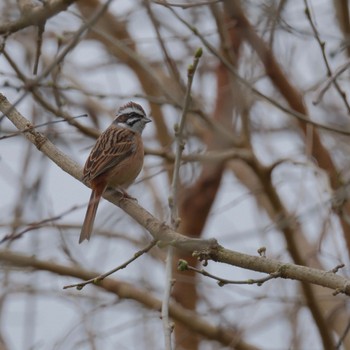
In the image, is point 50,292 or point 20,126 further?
point 50,292

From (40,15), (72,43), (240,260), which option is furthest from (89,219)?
(72,43)

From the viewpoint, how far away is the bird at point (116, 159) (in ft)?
16.1

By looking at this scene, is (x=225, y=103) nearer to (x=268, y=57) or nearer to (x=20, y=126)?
(x=268, y=57)

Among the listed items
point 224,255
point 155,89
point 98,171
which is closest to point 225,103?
point 155,89

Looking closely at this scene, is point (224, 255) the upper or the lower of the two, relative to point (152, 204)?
lower

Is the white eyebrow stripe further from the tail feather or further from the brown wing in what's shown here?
the tail feather

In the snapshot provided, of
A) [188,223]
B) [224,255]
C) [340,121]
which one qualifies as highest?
[340,121]

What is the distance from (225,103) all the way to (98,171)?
12.1 ft

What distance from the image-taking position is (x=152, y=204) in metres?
8.33

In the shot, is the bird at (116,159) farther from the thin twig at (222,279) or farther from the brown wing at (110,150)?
the thin twig at (222,279)

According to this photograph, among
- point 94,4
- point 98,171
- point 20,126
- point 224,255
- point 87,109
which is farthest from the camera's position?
point 87,109

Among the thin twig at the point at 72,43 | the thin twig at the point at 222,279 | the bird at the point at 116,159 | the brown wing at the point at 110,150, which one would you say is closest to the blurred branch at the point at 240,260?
the thin twig at the point at 222,279

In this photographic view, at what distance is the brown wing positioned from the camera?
201 inches

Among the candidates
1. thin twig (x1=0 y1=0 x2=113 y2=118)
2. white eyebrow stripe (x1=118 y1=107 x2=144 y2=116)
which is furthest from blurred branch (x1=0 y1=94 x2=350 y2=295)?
white eyebrow stripe (x1=118 y1=107 x2=144 y2=116)
